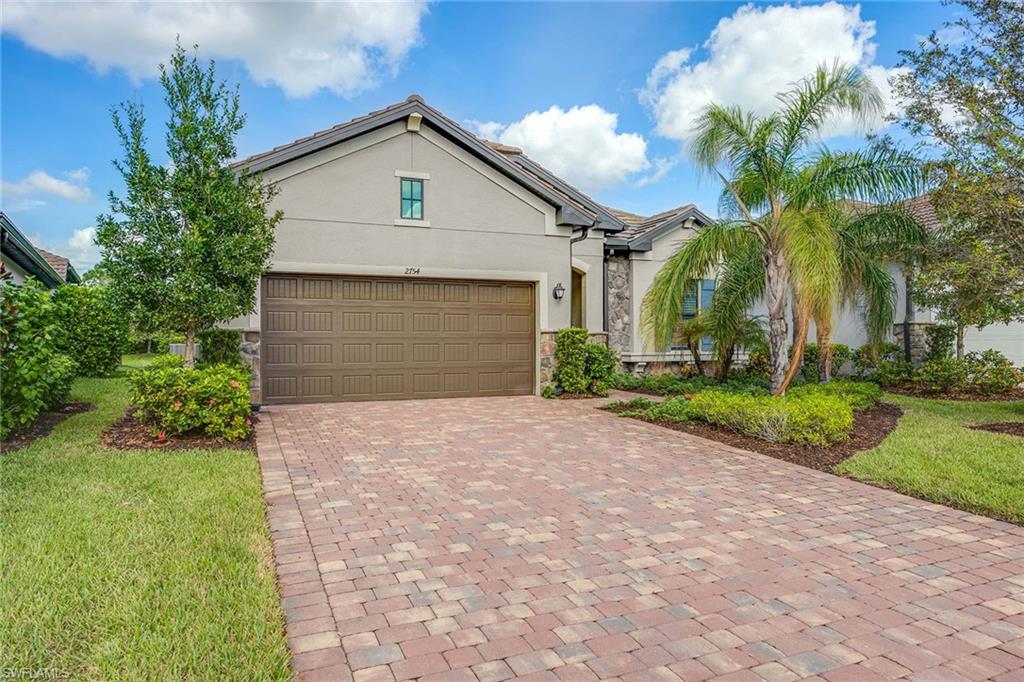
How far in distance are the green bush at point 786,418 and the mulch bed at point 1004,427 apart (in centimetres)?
204

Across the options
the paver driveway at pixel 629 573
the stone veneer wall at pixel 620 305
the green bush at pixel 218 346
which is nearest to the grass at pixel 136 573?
the paver driveway at pixel 629 573

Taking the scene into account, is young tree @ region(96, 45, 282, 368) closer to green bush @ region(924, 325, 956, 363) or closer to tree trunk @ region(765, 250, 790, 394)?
tree trunk @ region(765, 250, 790, 394)

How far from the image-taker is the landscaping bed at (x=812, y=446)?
685 centimetres

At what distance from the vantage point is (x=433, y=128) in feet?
38.3

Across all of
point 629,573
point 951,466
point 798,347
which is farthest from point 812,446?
point 629,573

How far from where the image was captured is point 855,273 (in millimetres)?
10250

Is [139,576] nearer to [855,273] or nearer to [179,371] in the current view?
[179,371]

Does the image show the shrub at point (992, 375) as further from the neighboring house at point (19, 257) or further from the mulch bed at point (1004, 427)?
the neighboring house at point (19, 257)

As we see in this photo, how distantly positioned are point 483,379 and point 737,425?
5.52m

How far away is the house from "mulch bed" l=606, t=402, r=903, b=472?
2.67m

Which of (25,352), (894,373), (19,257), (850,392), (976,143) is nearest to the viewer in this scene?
(25,352)

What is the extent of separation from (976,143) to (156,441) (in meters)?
11.9

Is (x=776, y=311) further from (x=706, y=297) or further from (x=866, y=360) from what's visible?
(x=866, y=360)

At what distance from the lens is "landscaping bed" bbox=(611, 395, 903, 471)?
6.85 m
